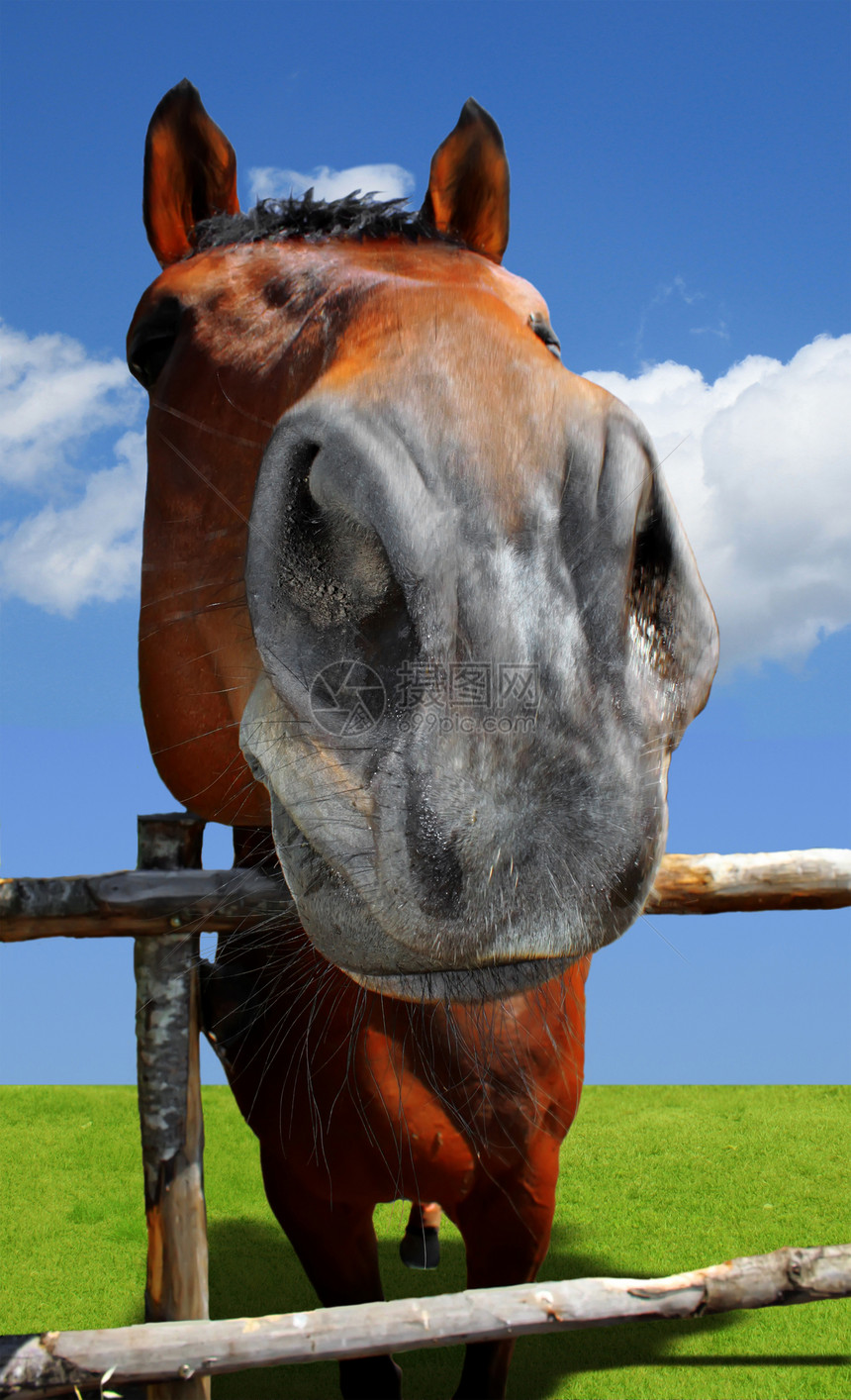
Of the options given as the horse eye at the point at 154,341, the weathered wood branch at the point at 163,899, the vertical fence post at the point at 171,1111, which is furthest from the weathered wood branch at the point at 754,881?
the horse eye at the point at 154,341

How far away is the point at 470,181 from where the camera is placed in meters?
2.12

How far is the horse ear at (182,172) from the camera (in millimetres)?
2004

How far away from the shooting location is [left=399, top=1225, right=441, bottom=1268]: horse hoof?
431cm

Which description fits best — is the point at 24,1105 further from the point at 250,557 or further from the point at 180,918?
the point at 250,557

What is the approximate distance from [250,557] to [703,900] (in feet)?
5.94

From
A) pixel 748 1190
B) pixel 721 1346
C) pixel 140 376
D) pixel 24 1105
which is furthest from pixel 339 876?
pixel 24 1105

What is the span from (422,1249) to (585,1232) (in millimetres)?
888

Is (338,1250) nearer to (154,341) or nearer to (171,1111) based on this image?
(171,1111)

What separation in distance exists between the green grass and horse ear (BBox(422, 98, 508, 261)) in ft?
12.2

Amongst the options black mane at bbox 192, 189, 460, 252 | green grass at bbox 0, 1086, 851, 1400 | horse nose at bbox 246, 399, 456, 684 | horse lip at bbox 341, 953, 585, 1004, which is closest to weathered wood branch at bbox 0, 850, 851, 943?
horse lip at bbox 341, 953, 585, 1004

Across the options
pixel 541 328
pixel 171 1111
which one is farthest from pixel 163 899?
pixel 541 328

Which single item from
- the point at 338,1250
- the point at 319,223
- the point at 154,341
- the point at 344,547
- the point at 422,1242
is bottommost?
the point at 422,1242

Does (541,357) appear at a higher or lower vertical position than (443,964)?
higher

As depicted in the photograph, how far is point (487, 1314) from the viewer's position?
188 centimetres
